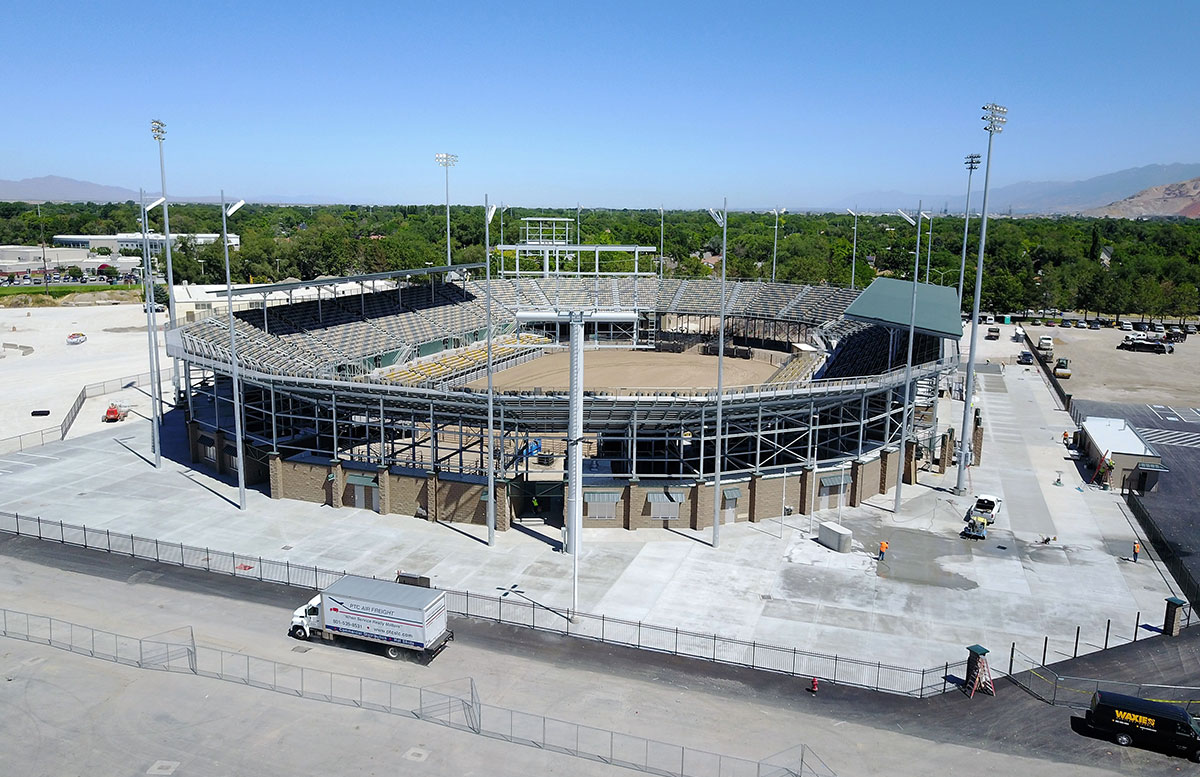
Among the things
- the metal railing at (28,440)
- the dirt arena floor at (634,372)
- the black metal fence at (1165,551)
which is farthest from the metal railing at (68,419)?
the black metal fence at (1165,551)

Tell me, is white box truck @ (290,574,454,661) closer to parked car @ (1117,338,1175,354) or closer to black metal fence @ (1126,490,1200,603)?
black metal fence @ (1126,490,1200,603)

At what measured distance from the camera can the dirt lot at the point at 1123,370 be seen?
78.8 meters

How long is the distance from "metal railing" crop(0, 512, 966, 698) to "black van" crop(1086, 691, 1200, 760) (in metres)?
4.51

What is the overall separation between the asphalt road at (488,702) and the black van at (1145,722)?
0.46 m

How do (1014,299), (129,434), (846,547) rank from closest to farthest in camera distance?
1. (846,547)
2. (129,434)
3. (1014,299)

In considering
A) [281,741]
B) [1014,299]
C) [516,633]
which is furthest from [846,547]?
[1014,299]

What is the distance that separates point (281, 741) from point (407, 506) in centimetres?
1927

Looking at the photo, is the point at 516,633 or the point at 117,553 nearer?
the point at 516,633

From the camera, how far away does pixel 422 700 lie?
26703 millimetres

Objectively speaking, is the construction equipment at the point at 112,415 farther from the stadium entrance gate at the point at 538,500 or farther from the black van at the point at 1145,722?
the black van at the point at 1145,722

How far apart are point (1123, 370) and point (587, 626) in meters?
82.0

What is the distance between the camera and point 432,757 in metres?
23.8

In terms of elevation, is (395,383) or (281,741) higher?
(395,383)

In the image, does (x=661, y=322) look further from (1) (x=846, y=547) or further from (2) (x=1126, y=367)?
(1) (x=846, y=547)
